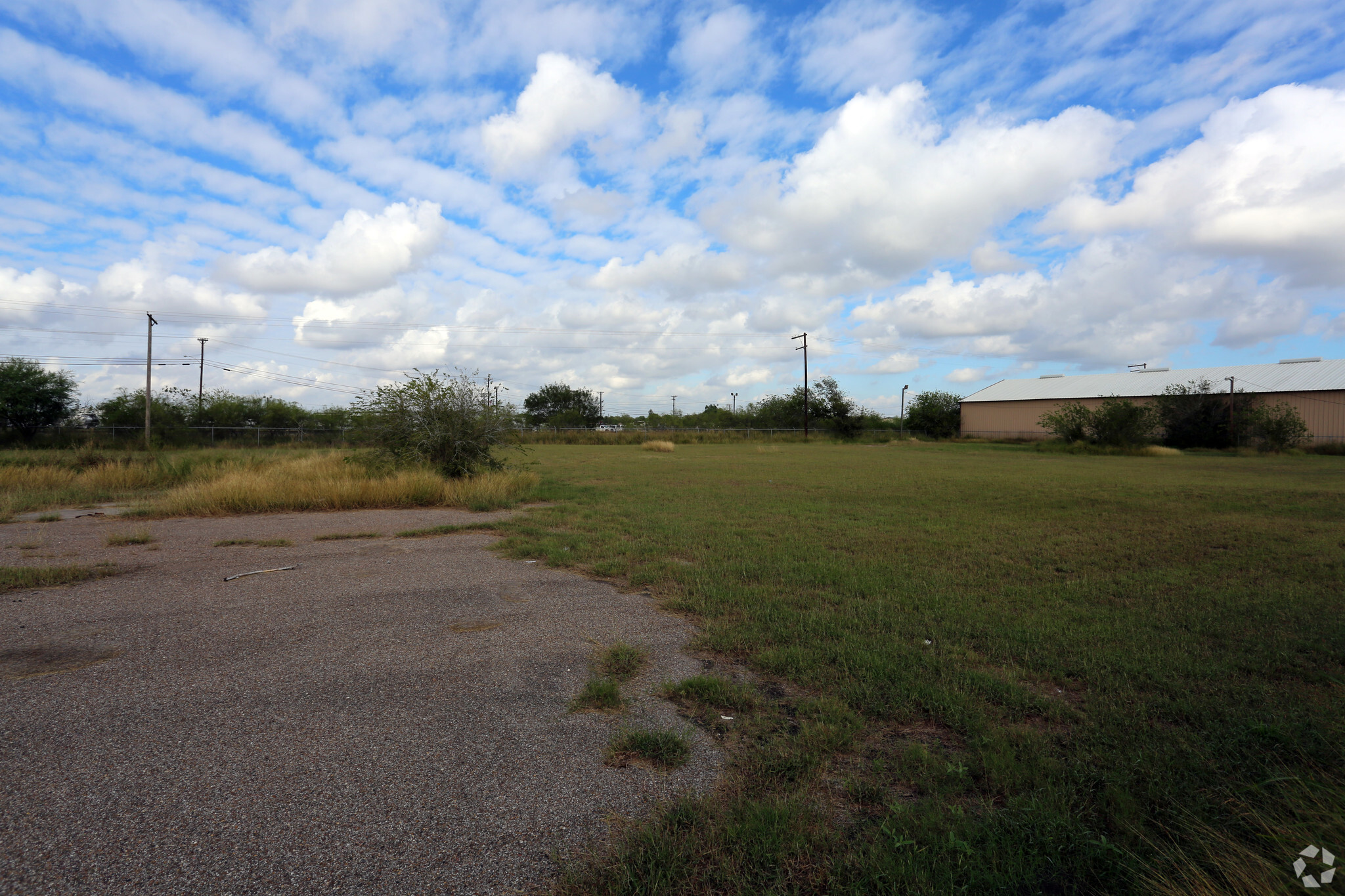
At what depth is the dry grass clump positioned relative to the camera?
36.0 ft

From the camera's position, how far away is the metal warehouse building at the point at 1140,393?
40.4 metres

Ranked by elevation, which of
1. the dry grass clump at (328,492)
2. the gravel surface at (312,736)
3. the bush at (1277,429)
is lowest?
the gravel surface at (312,736)

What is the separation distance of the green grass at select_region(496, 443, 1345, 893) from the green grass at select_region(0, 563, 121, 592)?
13.7 feet

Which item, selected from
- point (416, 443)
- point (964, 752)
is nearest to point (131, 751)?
point (964, 752)

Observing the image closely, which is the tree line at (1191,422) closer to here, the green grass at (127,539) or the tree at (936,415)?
the tree at (936,415)

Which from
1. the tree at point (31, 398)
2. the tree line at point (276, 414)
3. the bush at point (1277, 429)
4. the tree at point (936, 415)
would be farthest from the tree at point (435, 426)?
the tree at point (936, 415)

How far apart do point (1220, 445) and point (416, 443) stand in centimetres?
4617

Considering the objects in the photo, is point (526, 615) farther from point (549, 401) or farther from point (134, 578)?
point (549, 401)

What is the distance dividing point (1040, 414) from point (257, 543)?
2419 inches

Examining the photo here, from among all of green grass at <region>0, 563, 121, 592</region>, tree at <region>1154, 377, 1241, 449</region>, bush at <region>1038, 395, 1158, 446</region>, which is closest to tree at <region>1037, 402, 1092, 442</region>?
bush at <region>1038, 395, 1158, 446</region>

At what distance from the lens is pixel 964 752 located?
3.05 meters

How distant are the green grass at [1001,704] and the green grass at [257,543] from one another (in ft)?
9.25

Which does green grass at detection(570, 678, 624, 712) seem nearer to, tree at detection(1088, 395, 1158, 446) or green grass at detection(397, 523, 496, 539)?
green grass at detection(397, 523, 496, 539)

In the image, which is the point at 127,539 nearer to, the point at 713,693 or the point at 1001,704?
the point at 713,693
